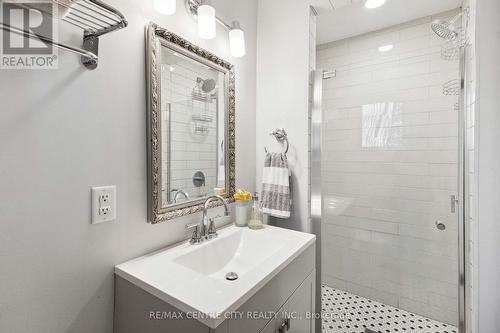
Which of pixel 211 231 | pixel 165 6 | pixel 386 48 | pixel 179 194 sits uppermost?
pixel 386 48

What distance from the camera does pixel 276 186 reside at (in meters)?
1.41

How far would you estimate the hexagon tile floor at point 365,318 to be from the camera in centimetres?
161

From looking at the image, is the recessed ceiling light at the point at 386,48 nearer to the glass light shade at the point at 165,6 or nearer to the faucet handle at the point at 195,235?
the glass light shade at the point at 165,6

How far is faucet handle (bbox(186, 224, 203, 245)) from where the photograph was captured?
107 cm

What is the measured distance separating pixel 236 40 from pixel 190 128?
56cm

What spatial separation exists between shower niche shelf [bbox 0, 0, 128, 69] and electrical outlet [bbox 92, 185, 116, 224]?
1.35 feet

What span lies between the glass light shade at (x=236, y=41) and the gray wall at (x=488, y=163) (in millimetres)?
1143

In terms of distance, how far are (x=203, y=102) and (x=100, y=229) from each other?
745mm

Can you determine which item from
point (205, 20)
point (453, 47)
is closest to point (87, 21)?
point (205, 20)

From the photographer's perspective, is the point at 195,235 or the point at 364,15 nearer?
the point at 195,235

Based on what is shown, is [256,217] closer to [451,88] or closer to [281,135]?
[281,135]

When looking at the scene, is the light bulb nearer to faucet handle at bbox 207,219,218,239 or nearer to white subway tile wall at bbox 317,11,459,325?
white subway tile wall at bbox 317,11,459,325

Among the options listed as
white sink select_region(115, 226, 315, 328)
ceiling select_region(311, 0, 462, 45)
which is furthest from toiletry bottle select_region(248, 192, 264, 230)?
ceiling select_region(311, 0, 462, 45)

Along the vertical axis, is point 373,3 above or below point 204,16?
above
